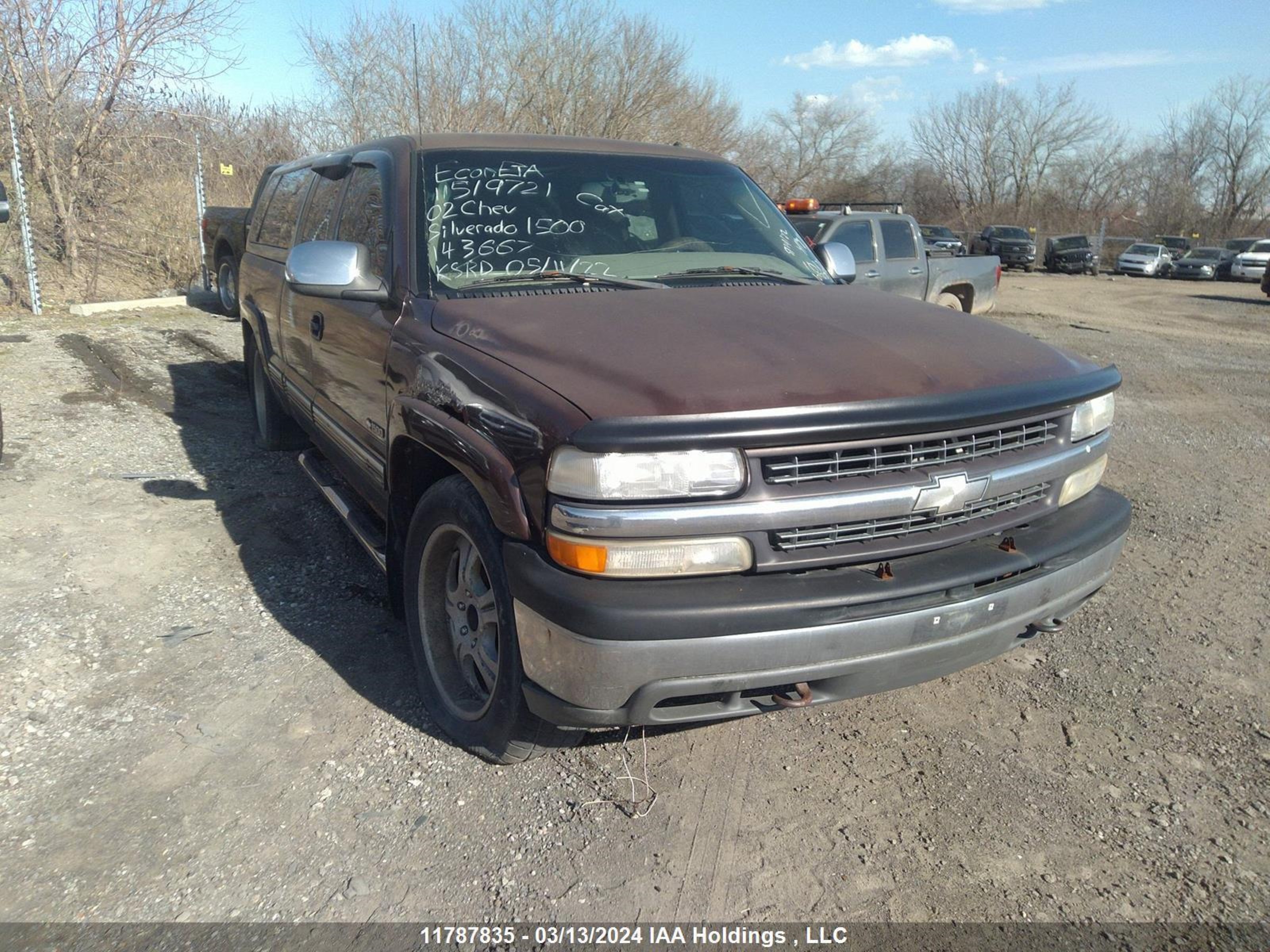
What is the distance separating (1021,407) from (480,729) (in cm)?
182

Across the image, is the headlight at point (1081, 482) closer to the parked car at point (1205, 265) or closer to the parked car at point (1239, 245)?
the parked car at point (1205, 265)

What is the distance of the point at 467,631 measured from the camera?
301cm

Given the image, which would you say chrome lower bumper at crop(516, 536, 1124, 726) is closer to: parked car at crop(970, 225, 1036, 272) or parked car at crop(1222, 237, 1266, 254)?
parked car at crop(970, 225, 1036, 272)

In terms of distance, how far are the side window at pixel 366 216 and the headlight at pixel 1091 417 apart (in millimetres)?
2392

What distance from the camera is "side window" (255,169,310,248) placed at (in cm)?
512

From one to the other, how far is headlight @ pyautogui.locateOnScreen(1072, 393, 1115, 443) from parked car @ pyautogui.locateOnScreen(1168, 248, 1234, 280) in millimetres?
37502

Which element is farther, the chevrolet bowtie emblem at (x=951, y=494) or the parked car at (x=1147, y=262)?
the parked car at (x=1147, y=262)

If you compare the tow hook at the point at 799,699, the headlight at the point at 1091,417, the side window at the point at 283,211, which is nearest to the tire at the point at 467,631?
the tow hook at the point at 799,699

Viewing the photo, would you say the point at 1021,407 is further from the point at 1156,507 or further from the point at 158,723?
the point at 1156,507

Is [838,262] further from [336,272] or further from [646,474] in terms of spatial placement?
[646,474]

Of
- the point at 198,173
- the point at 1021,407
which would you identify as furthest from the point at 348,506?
the point at 198,173

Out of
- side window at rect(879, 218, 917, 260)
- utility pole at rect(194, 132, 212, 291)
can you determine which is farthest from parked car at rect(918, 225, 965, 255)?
utility pole at rect(194, 132, 212, 291)

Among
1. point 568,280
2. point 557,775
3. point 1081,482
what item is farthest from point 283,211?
point 1081,482

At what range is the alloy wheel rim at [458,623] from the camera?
9.39ft
